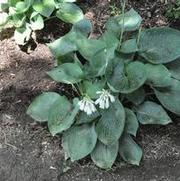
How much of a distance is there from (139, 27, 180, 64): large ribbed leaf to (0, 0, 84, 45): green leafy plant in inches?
28.7

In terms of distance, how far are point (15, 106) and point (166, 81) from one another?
117 centimetres

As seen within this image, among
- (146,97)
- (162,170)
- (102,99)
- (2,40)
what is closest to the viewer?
(102,99)

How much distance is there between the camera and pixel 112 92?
147 inches

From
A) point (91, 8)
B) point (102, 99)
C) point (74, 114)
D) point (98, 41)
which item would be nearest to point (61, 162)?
point (74, 114)

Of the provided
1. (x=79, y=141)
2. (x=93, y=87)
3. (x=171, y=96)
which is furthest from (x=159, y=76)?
(x=79, y=141)

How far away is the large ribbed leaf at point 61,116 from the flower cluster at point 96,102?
20 centimetres

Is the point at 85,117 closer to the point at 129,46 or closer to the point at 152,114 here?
the point at 152,114

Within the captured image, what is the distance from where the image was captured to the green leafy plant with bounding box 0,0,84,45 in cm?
441

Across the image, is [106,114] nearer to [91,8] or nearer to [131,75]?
[131,75]

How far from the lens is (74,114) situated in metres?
3.70

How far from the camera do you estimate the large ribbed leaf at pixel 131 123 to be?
3.73 meters

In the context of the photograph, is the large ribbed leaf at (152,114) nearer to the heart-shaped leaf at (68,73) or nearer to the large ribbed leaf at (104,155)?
the large ribbed leaf at (104,155)

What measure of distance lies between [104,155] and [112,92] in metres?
0.43

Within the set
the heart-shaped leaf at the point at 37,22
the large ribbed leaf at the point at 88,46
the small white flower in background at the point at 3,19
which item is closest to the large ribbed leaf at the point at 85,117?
the large ribbed leaf at the point at 88,46
